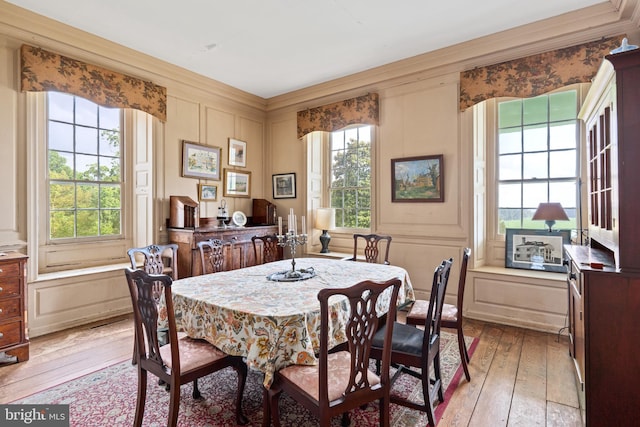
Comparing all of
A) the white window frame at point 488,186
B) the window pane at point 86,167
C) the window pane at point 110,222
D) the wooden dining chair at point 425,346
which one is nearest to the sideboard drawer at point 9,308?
the window pane at point 110,222

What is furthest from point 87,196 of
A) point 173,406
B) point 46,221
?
point 173,406

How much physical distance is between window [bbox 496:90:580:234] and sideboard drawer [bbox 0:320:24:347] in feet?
15.6

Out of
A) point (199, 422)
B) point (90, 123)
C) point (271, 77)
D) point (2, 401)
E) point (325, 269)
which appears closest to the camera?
point (199, 422)

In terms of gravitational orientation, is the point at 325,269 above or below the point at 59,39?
below

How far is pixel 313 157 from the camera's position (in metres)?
5.14

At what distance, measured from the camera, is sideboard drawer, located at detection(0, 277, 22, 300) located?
2592 millimetres

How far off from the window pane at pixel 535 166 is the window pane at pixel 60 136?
507 centimetres

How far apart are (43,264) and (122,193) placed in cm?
110

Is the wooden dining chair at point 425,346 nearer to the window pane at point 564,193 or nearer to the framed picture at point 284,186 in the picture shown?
the window pane at point 564,193

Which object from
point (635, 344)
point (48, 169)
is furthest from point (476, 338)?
point (48, 169)

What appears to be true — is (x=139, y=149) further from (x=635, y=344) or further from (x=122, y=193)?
(x=635, y=344)

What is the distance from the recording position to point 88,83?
3.42 metres

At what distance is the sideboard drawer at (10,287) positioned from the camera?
259cm

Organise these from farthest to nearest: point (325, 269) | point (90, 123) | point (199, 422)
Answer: point (90, 123)
point (325, 269)
point (199, 422)
